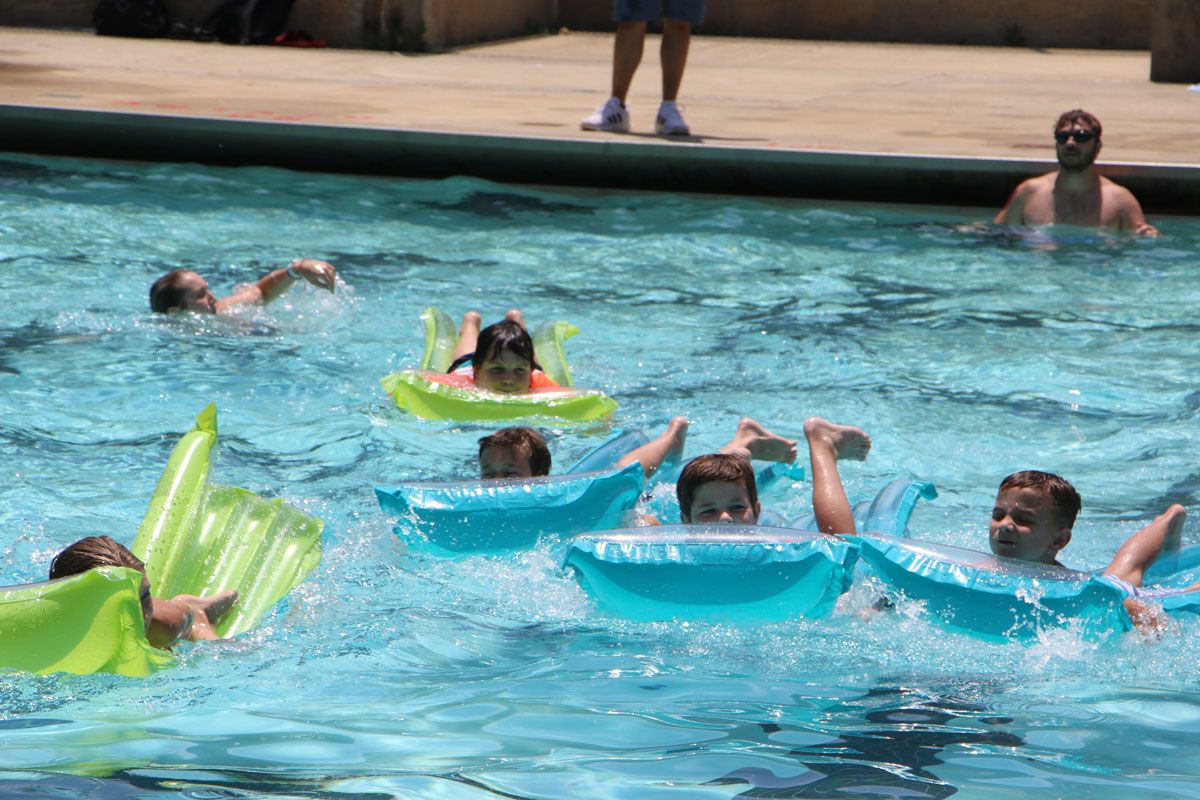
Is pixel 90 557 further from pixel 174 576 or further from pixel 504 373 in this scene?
pixel 504 373

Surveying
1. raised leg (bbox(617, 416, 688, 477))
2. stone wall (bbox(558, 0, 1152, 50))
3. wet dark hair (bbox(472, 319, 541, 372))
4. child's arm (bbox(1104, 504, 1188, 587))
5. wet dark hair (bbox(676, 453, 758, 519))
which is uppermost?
stone wall (bbox(558, 0, 1152, 50))

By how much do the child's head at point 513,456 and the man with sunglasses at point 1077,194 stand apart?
4.78 metres

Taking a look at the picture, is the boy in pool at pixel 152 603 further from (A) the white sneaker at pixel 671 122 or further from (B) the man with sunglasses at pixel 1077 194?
(A) the white sneaker at pixel 671 122

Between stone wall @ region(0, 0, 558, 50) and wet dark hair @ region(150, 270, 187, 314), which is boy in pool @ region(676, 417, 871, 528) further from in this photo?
stone wall @ region(0, 0, 558, 50)

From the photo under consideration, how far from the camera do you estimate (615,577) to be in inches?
157

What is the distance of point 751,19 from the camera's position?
688 inches

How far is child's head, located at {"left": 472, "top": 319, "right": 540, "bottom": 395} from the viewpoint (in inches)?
236

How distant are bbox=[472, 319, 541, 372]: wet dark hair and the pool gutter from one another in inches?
146

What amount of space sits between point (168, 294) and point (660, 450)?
296 cm

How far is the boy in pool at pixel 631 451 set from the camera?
4.95m

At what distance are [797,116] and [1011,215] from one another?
2.72m

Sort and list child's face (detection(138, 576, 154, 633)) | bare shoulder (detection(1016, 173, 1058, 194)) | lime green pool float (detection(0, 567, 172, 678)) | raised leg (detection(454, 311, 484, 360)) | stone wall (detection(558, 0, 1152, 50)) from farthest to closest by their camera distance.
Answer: stone wall (detection(558, 0, 1152, 50)), bare shoulder (detection(1016, 173, 1058, 194)), raised leg (detection(454, 311, 484, 360)), child's face (detection(138, 576, 154, 633)), lime green pool float (detection(0, 567, 172, 678))

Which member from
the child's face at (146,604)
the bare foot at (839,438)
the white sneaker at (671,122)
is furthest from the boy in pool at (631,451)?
the white sneaker at (671,122)

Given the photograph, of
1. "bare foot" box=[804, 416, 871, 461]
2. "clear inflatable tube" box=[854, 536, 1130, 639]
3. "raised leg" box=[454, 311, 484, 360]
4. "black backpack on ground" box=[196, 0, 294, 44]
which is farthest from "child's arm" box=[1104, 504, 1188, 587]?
"black backpack on ground" box=[196, 0, 294, 44]
